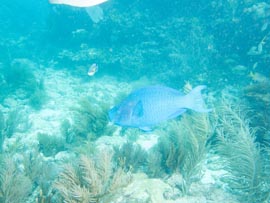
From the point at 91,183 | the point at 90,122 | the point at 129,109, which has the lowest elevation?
the point at 90,122

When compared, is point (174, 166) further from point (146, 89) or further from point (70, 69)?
point (70, 69)

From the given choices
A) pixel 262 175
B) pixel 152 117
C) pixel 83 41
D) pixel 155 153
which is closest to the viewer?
pixel 152 117

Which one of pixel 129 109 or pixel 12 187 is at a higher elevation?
pixel 129 109

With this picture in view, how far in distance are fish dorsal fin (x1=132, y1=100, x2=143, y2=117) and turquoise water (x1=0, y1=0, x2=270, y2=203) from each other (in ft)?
2.26

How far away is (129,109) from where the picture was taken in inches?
132

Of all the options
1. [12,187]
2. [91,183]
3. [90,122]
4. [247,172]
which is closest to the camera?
[91,183]

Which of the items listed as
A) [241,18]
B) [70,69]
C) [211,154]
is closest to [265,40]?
[241,18]

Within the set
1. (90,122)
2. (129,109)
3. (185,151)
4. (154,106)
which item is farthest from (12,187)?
(90,122)

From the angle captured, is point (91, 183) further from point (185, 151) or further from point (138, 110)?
point (185, 151)

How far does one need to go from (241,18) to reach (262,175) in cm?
849

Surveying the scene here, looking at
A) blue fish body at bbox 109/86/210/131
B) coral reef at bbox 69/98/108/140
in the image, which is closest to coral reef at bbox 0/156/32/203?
blue fish body at bbox 109/86/210/131

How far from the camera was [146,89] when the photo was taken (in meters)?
3.35

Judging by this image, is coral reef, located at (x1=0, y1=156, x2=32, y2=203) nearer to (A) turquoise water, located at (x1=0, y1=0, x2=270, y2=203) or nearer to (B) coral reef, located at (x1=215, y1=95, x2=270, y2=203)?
(A) turquoise water, located at (x1=0, y1=0, x2=270, y2=203)

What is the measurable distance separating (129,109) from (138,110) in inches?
5.5
